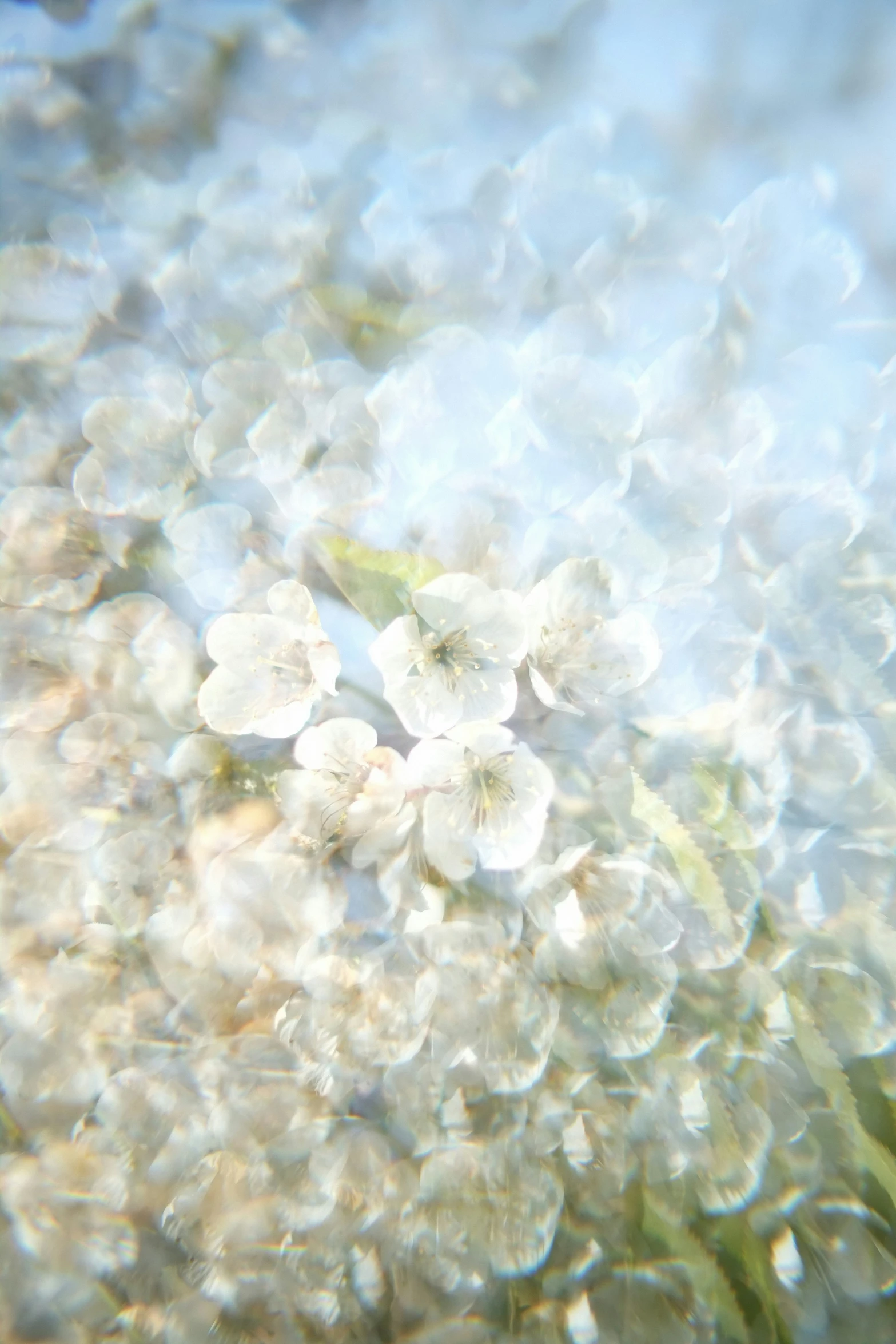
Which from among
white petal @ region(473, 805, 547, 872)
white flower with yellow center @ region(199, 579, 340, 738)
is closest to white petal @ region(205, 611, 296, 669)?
white flower with yellow center @ region(199, 579, 340, 738)

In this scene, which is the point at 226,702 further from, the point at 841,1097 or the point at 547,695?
the point at 841,1097

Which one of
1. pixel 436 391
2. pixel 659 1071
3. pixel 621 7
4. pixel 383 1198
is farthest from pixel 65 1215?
pixel 621 7

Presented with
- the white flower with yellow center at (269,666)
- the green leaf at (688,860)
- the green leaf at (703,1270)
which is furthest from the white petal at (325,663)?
the green leaf at (703,1270)

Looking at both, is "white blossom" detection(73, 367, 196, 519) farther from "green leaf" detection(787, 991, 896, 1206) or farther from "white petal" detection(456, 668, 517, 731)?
"green leaf" detection(787, 991, 896, 1206)

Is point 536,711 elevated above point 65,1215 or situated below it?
above

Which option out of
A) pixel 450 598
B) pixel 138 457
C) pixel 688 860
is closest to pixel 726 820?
pixel 688 860

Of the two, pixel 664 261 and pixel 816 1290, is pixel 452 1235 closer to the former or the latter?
pixel 816 1290

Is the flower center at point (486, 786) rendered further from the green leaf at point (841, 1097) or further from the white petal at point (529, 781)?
the green leaf at point (841, 1097)
